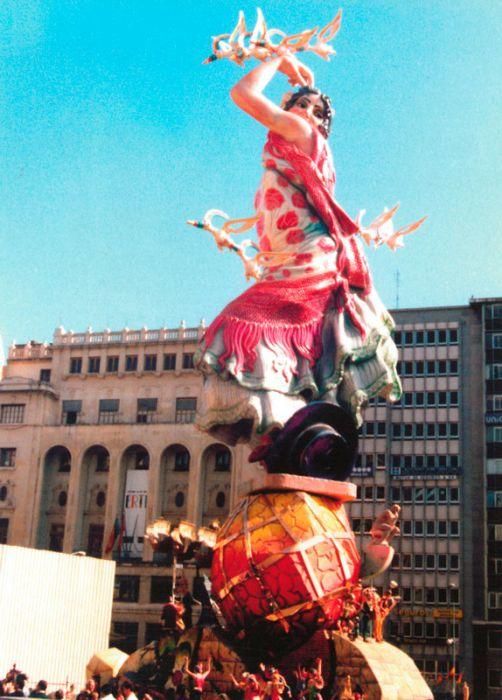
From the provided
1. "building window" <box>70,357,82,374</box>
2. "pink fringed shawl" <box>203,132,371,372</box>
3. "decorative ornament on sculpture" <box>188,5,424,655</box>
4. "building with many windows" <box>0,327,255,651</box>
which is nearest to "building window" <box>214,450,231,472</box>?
"building with many windows" <box>0,327,255,651</box>

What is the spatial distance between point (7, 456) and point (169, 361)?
37.1ft

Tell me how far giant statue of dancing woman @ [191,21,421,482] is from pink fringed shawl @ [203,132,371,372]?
25 mm

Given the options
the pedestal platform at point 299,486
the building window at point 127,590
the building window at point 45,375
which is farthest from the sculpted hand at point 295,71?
the building window at point 45,375

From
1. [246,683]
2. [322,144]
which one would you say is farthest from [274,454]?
[322,144]

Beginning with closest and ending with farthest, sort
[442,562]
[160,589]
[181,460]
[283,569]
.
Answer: [283,569], [160,589], [442,562], [181,460]

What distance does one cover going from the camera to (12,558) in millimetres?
31062

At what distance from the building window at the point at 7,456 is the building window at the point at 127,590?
10.1m

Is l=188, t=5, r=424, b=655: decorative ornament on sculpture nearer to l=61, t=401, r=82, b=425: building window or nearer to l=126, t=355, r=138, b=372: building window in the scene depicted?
l=126, t=355, r=138, b=372: building window

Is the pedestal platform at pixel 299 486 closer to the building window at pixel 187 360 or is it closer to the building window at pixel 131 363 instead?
the building window at pixel 187 360

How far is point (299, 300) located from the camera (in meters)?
24.8

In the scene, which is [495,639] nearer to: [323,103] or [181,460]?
[181,460]

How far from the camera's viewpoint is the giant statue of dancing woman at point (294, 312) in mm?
24109

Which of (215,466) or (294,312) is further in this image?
(215,466)

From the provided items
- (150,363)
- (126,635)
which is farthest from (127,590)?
(150,363)
